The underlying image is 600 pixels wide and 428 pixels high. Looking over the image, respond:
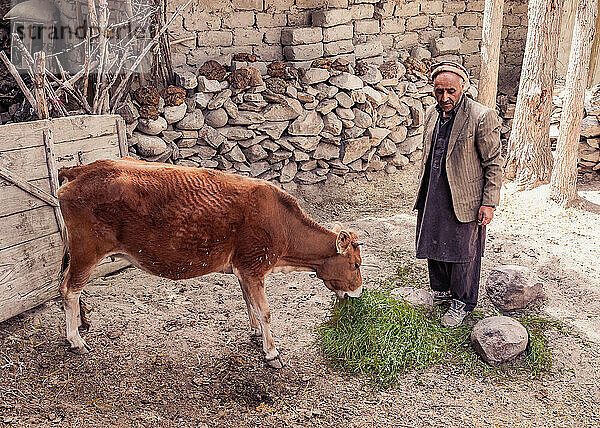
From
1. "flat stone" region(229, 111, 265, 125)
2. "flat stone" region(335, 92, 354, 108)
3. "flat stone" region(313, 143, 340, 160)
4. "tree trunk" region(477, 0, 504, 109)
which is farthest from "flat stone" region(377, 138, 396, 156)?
"flat stone" region(229, 111, 265, 125)

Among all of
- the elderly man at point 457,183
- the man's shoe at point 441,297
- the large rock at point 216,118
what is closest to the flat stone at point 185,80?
the large rock at point 216,118

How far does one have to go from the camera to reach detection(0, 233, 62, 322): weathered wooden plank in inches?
176

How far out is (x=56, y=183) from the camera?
190 inches

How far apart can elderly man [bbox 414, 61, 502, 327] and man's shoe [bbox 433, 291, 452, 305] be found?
7.2 inches

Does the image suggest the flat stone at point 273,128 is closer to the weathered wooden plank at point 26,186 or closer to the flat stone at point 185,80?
the flat stone at point 185,80

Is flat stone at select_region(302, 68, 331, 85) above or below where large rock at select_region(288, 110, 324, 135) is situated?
above

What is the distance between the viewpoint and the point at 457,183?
4.38 m

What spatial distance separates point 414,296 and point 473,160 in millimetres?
1279

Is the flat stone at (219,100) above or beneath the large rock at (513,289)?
above

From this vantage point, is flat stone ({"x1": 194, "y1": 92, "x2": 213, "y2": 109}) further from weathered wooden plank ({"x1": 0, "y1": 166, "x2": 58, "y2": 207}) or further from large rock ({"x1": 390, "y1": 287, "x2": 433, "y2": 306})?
large rock ({"x1": 390, "y1": 287, "x2": 433, "y2": 306})

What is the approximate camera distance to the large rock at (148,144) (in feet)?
20.6

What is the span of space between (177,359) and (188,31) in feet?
13.2

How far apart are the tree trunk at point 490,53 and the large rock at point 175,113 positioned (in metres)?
4.14

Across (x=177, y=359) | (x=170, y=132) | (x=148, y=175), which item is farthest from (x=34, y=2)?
(x=177, y=359)
